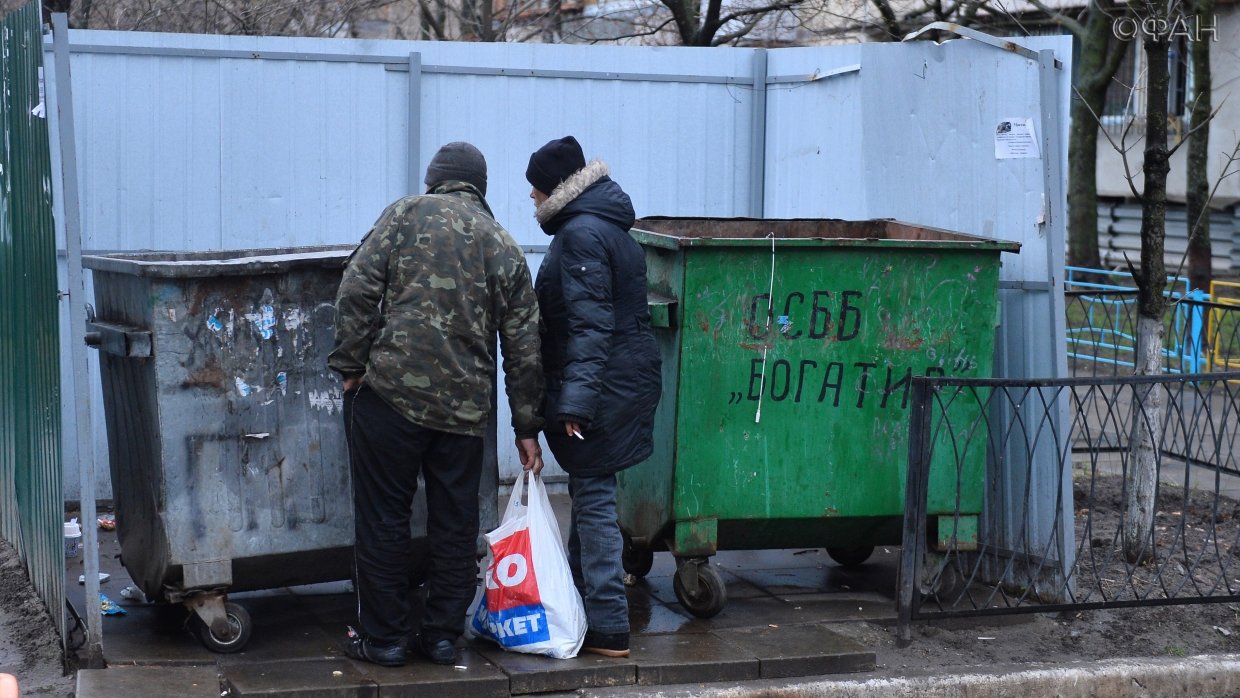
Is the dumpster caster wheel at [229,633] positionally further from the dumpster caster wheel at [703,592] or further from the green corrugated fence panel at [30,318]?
the dumpster caster wheel at [703,592]

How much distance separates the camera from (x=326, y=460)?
15.4 ft

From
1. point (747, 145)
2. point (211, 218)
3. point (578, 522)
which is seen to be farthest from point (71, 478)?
point (747, 145)

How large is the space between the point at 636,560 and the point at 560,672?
132cm

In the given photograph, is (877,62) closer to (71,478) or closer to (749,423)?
(749,423)

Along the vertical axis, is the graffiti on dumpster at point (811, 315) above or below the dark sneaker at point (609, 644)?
above

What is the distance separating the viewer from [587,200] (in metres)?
4.66

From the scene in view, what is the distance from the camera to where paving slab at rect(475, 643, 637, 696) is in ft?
14.6

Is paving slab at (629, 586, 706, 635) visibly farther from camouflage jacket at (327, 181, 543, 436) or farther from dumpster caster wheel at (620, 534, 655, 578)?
camouflage jacket at (327, 181, 543, 436)

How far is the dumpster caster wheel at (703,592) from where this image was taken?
514 cm

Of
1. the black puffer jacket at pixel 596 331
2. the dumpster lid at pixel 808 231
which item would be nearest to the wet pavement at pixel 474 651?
the black puffer jacket at pixel 596 331

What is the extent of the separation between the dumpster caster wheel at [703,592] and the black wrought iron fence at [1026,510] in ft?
2.26

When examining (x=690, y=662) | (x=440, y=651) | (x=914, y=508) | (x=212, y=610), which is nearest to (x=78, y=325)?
(x=212, y=610)

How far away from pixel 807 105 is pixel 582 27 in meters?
5.78

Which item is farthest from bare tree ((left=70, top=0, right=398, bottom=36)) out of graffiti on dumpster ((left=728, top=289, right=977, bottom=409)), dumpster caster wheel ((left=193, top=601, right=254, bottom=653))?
dumpster caster wheel ((left=193, top=601, right=254, bottom=653))
